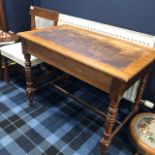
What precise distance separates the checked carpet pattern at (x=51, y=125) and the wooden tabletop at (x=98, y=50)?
0.76 m

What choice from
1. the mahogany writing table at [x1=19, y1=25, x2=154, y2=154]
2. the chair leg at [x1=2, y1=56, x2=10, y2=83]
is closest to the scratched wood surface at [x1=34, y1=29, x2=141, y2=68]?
the mahogany writing table at [x1=19, y1=25, x2=154, y2=154]

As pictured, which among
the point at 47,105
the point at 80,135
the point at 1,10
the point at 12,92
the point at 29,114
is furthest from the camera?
the point at 1,10

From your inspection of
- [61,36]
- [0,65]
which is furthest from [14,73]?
[61,36]

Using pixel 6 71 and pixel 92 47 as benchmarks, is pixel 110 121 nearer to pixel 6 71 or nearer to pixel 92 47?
pixel 92 47

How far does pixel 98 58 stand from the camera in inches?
49.7

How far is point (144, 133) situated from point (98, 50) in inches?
28.0

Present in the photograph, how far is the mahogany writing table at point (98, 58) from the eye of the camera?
1.17m

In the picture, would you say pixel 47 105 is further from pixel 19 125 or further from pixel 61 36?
pixel 61 36

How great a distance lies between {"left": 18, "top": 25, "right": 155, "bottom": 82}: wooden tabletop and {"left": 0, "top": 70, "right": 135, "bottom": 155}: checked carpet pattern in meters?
0.76

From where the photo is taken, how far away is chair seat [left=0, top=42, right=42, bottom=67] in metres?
1.91

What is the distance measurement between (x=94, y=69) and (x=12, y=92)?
4.26ft

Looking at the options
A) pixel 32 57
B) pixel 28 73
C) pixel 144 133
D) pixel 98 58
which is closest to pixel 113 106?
pixel 98 58

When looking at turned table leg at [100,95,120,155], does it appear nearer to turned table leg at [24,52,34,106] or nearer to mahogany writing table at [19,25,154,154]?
mahogany writing table at [19,25,154,154]

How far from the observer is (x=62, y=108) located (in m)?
2.02
